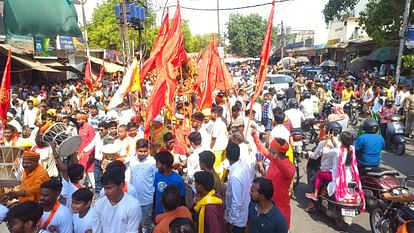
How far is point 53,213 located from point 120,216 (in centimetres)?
61

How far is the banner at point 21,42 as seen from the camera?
1807 centimetres

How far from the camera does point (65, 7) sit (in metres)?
24.1

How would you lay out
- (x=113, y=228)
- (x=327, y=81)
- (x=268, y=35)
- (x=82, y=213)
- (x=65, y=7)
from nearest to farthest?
1. (x=113, y=228)
2. (x=82, y=213)
3. (x=268, y=35)
4. (x=327, y=81)
5. (x=65, y=7)

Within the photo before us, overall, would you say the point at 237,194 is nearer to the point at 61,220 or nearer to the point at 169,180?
the point at 169,180

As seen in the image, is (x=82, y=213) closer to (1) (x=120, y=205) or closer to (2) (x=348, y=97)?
(1) (x=120, y=205)

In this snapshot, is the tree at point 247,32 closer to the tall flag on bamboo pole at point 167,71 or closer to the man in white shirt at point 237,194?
the tall flag on bamboo pole at point 167,71

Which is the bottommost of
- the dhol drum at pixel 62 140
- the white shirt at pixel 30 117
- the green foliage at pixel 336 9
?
the white shirt at pixel 30 117

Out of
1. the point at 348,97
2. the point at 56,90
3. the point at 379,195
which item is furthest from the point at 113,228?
the point at 56,90

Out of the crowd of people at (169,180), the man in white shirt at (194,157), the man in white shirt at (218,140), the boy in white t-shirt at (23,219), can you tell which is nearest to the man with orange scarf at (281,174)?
the crowd of people at (169,180)

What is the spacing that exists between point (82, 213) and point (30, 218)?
65cm

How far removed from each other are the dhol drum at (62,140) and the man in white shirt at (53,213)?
5.02ft

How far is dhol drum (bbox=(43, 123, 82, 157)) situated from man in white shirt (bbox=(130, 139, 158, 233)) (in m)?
0.96

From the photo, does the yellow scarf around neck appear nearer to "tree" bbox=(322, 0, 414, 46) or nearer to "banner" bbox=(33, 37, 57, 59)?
"tree" bbox=(322, 0, 414, 46)

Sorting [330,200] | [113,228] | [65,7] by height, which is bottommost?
[330,200]
